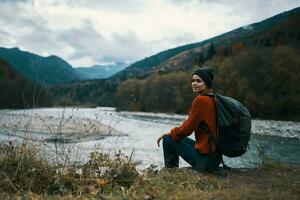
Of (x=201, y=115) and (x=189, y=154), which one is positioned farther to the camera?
(x=189, y=154)

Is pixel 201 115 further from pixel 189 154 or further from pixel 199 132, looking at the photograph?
pixel 189 154

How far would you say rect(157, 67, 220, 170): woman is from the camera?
6379 mm

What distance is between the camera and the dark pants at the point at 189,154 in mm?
6652

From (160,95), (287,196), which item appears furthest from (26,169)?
(160,95)

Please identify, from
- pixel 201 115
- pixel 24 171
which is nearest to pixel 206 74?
pixel 201 115

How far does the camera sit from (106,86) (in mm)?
197500

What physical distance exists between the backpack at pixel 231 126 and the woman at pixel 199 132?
11 centimetres

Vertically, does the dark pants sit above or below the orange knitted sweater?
below

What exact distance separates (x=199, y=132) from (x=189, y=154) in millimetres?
454

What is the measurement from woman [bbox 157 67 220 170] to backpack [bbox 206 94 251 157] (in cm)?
11

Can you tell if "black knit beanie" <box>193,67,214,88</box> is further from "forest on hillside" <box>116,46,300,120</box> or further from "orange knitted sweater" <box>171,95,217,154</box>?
"forest on hillside" <box>116,46,300,120</box>

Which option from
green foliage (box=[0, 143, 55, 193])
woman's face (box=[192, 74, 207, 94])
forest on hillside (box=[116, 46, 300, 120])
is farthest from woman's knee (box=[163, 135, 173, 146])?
forest on hillside (box=[116, 46, 300, 120])

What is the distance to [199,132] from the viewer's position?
6.56m

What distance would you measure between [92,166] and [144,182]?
151 centimetres
